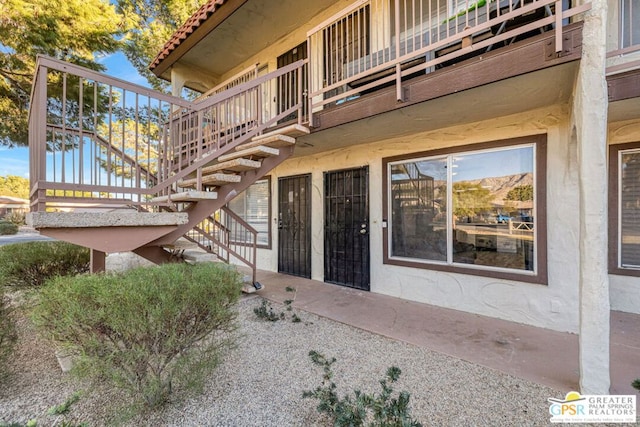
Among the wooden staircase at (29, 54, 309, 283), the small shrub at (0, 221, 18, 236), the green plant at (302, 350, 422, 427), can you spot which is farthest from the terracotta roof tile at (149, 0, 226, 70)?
the small shrub at (0, 221, 18, 236)

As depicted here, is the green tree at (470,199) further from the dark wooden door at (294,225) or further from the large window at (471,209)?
the dark wooden door at (294,225)

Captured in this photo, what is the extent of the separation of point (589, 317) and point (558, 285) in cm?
152

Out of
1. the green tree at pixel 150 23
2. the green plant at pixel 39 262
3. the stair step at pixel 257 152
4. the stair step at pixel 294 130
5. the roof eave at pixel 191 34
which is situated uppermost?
the green tree at pixel 150 23

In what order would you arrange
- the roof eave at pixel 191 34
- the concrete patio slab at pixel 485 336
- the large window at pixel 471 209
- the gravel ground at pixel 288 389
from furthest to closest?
the roof eave at pixel 191 34 < the large window at pixel 471 209 < the concrete patio slab at pixel 485 336 < the gravel ground at pixel 288 389

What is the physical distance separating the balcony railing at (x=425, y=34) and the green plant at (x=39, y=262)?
423 cm

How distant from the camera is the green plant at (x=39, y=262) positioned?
3.58m

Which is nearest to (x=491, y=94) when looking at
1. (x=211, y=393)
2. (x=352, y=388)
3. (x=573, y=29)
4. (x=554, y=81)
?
(x=554, y=81)

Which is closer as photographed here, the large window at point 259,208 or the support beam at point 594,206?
the support beam at point 594,206

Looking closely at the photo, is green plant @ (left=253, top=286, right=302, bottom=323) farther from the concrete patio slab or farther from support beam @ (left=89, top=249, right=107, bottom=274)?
support beam @ (left=89, top=249, right=107, bottom=274)

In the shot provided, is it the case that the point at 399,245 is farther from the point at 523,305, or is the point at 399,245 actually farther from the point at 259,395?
the point at 259,395

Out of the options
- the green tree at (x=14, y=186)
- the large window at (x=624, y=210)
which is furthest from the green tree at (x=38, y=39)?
the green tree at (x=14, y=186)

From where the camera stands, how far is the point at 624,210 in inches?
142

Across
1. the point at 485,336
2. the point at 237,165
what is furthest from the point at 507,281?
the point at 237,165

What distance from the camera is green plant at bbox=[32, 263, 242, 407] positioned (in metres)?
1.78
